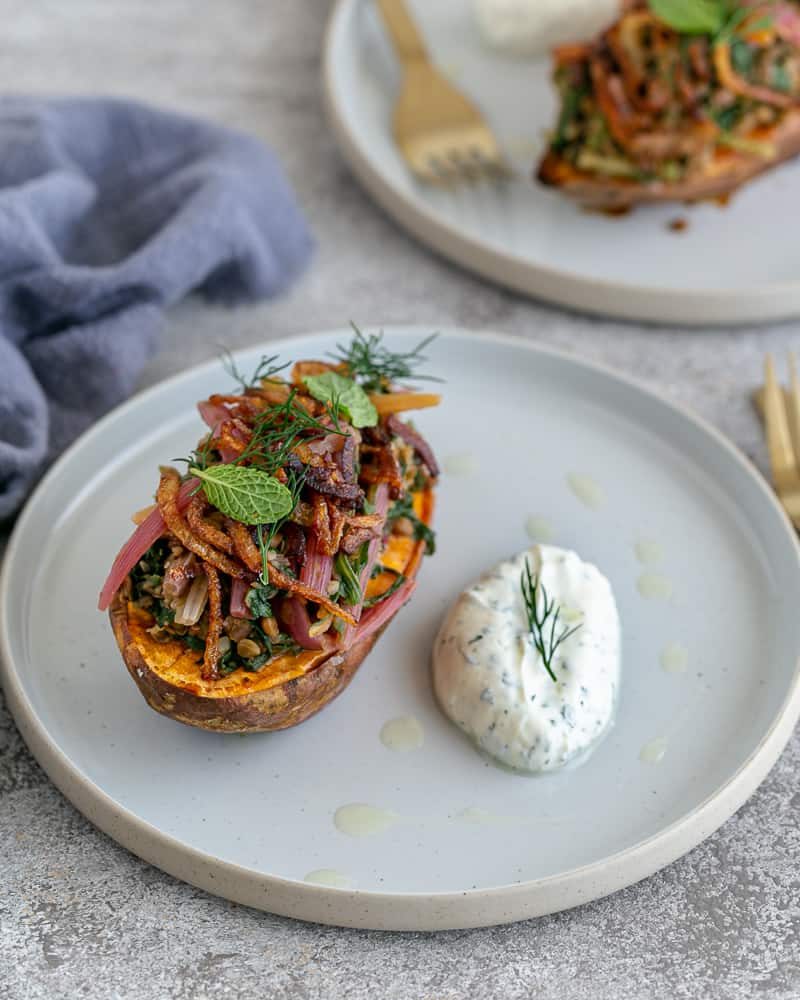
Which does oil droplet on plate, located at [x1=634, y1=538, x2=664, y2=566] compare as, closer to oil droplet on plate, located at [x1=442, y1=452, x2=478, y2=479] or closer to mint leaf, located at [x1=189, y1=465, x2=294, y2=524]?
oil droplet on plate, located at [x1=442, y1=452, x2=478, y2=479]

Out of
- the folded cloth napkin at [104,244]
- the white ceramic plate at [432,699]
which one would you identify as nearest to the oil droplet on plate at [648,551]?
the white ceramic plate at [432,699]

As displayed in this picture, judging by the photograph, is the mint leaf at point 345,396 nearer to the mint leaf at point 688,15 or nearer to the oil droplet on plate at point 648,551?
the oil droplet on plate at point 648,551

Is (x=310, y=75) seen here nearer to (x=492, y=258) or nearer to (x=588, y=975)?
(x=492, y=258)

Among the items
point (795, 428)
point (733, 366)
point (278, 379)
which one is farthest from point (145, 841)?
point (733, 366)

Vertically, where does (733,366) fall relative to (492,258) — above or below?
below

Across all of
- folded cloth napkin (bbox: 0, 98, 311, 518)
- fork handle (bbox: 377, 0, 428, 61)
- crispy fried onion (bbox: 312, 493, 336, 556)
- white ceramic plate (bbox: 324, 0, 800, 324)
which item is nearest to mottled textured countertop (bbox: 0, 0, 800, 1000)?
crispy fried onion (bbox: 312, 493, 336, 556)

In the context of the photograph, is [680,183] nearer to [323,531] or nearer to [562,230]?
[562,230]

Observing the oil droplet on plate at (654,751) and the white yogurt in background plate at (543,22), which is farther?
the white yogurt in background plate at (543,22)
